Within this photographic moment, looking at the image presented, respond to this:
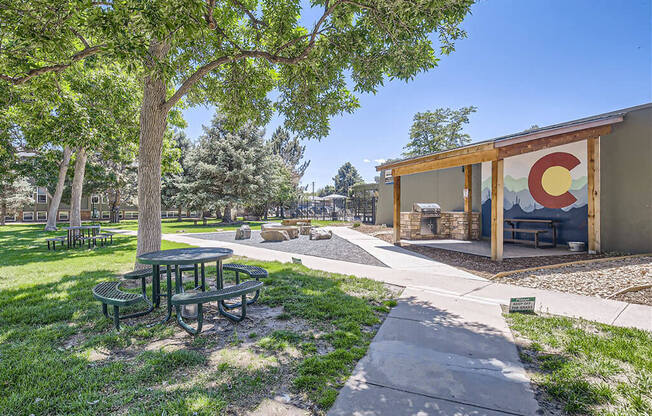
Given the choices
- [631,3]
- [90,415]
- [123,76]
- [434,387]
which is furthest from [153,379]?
[631,3]

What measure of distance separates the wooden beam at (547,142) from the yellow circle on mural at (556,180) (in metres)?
1.34

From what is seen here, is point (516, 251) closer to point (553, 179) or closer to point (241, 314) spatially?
point (553, 179)

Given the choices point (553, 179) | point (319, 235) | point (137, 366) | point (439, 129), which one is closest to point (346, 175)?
point (439, 129)

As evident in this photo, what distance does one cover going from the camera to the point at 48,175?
1446 centimetres

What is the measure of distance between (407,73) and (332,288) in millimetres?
3886

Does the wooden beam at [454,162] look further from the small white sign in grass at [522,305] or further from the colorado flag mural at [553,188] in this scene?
the small white sign in grass at [522,305]

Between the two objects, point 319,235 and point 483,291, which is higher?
point 319,235

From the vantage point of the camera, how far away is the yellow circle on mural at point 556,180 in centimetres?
788

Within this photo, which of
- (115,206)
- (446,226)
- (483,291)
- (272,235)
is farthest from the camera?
(115,206)

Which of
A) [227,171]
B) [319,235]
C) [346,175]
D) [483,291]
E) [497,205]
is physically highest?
[346,175]

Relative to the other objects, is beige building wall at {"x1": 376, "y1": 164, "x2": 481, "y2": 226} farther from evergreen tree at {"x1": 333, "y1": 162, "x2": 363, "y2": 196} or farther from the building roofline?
evergreen tree at {"x1": 333, "y1": 162, "x2": 363, "y2": 196}

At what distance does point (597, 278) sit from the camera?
15.3 ft

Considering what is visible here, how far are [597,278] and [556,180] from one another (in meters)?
4.52

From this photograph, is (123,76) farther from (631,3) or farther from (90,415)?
(631,3)
